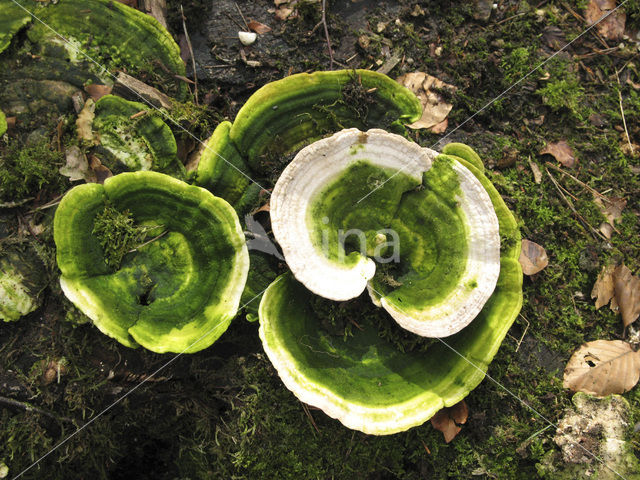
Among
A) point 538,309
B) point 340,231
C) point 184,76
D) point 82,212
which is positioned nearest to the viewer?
point 82,212

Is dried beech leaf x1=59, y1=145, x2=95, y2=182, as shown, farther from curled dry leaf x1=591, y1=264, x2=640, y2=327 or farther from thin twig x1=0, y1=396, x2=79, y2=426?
curled dry leaf x1=591, y1=264, x2=640, y2=327

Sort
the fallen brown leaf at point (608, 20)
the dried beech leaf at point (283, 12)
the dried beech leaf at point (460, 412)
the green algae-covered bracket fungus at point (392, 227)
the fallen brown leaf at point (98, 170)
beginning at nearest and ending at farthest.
A: the green algae-covered bracket fungus at point (392, 227)
the fallen brown leaf at point (98, 170)
the dried beech leaf at point (460, 412)
the dried beech leaf at point (283, 12)
the fallen brown leaf at point (608, 20)

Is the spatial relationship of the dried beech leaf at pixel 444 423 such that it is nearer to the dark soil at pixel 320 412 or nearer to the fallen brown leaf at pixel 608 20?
the dark soil at pixel 320 412

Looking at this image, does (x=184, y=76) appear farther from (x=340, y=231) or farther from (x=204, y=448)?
(x=204, y=448)

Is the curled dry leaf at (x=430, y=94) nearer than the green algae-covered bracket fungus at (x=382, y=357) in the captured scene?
No

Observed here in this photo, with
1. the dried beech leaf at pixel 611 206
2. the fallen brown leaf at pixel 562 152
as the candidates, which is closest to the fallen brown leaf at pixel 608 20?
the fallen brown leaf at pixel 562 152

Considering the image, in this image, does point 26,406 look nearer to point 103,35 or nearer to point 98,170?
point 98,170

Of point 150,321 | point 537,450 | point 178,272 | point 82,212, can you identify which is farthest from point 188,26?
point 537,450
